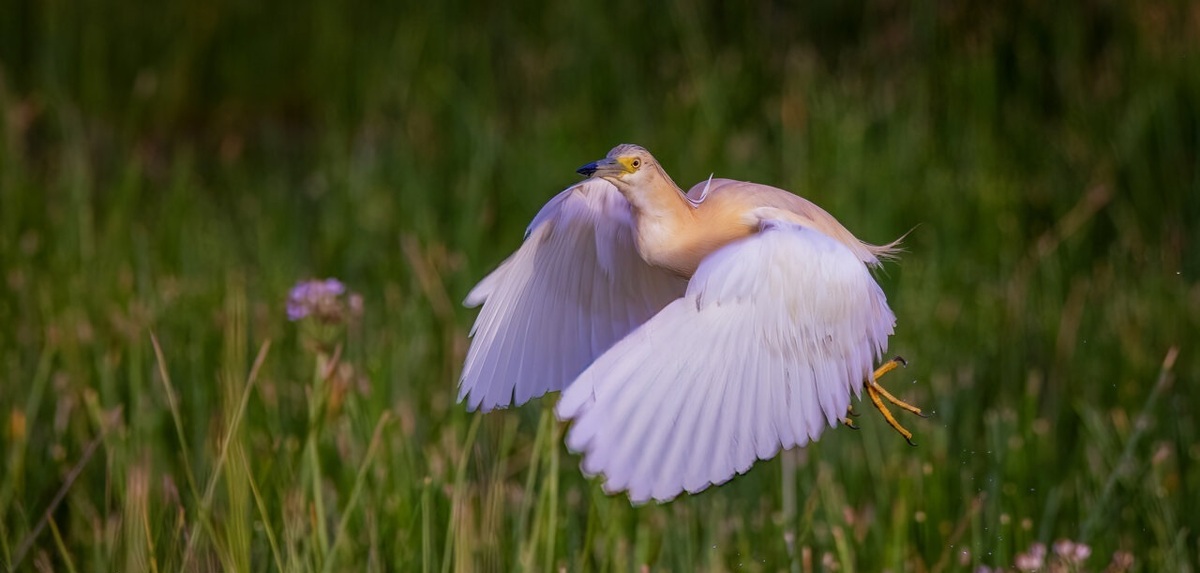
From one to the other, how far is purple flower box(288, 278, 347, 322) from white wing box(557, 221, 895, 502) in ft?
1.93

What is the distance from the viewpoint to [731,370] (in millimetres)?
1721

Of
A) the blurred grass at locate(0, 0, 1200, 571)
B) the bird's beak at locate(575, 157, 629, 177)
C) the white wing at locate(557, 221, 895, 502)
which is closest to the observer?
the white wing at locate(557, 221, 895, 502)

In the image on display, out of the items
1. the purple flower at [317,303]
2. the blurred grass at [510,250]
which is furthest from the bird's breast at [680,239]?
the purple flower at [317,303]

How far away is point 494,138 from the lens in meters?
4.52

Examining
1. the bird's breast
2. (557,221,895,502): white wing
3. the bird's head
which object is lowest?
(557,221,895,502): white wing

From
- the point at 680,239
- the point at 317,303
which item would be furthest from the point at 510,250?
the point at 680,239

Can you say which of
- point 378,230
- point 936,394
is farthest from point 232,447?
point 378,230

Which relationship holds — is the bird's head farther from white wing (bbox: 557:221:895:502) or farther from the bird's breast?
white wing (bbox: 557:221:895:502)

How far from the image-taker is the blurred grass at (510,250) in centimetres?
239

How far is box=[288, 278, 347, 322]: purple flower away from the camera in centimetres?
212

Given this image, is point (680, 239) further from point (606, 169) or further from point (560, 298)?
point (560, 298)

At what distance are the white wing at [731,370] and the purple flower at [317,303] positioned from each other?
0.59 metres

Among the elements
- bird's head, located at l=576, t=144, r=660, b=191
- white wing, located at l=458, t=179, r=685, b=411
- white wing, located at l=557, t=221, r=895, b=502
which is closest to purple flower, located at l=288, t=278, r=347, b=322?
white wing, located at l=458, t=179, r=685, b=411

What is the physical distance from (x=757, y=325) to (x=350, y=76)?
3858 millimetres
